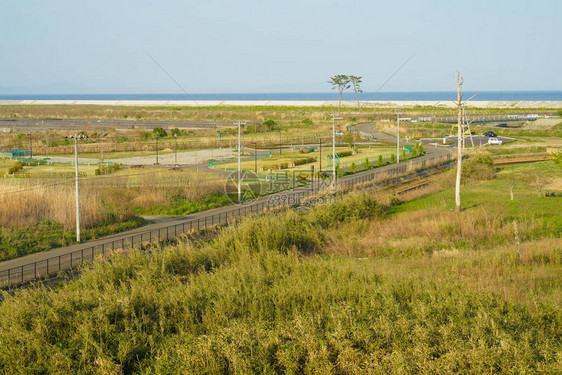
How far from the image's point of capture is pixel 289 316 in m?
14.8

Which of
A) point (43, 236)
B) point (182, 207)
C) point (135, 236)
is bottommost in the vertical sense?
point (135, 236)

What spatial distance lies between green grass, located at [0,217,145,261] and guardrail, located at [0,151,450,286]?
76.3 inches

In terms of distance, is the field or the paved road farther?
the paved road

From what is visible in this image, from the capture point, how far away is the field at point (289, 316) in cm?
1156

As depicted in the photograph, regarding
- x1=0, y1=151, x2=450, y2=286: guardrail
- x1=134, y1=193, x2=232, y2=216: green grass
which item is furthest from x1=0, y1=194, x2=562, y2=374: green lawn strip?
x1=134, y1=193, x2=232, y2=216: green grass

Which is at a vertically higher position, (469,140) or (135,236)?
(469,140)

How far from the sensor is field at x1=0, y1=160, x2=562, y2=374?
1156 cm

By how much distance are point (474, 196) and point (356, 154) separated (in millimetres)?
35195

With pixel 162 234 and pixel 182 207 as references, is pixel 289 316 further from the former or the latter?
pixel 182 207

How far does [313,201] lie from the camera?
4031 centimetres

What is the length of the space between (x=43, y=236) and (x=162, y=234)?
21.2ft

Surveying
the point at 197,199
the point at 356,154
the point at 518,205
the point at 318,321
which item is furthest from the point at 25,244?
the point at 356,154

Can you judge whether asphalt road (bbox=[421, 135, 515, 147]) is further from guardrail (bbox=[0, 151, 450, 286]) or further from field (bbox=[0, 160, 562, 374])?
field (bbox=[0, 160, 562, 374])

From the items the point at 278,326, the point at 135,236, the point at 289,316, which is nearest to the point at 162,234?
the point at 135,236
